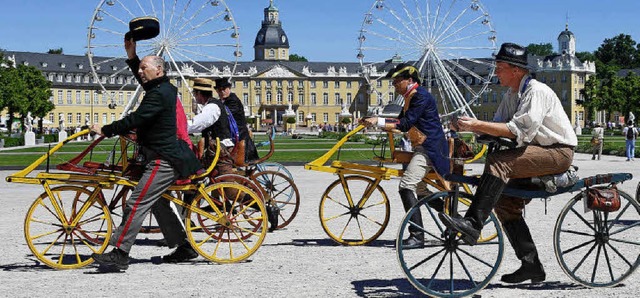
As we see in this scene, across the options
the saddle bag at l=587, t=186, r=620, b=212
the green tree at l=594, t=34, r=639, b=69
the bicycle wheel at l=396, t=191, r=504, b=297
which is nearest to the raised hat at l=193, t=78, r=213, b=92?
the bicycle wheel at l=396, t=191, r=504, b=297

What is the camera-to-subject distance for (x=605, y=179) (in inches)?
236

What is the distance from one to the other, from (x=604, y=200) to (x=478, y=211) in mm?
931

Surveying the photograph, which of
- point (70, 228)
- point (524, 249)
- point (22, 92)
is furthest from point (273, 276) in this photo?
point (22, 92)

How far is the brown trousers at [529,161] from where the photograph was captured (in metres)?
5.70

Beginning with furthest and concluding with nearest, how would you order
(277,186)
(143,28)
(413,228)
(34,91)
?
(34,91) < (277,186) < (143,28) < (413,228)

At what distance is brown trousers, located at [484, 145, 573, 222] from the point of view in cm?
570

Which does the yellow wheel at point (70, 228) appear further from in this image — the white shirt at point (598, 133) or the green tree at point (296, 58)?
the green tree at point (296, 58)

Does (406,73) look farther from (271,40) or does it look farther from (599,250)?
(271,40)

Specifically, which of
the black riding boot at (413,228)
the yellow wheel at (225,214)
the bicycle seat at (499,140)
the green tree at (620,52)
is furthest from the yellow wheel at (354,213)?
the green tree at (620,52)

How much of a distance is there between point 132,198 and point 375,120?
89.7 inches

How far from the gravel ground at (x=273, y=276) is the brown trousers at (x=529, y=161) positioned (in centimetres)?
92

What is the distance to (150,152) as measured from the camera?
6.99 metres

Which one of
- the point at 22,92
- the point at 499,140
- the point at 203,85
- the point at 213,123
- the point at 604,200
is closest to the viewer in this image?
the point at 499,140

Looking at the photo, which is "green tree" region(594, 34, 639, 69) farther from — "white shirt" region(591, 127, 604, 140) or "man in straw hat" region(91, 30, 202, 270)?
"man in straw hat" region(91, 30, 202, 270)
